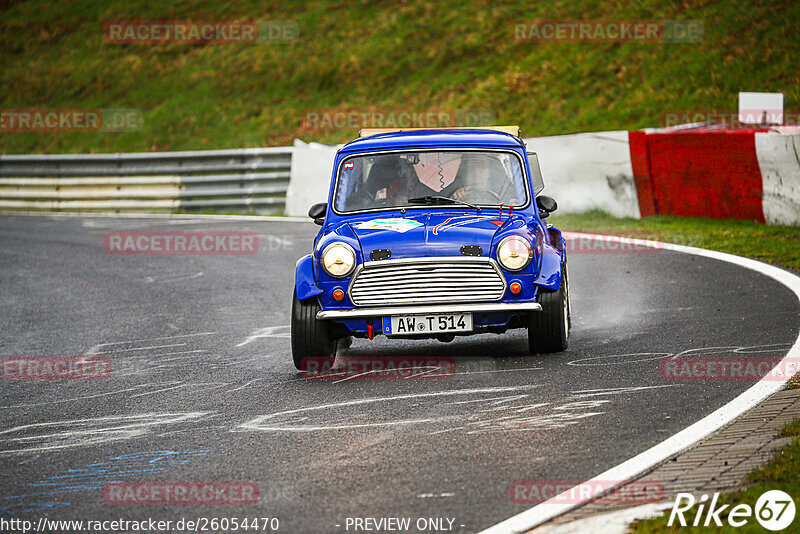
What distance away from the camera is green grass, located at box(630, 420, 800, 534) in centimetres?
437

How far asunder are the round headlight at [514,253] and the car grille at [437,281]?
95mm

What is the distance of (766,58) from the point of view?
24609 millimetres

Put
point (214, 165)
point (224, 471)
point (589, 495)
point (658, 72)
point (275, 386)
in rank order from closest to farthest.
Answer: point (589, 495)
point (224, 471)
point (275, 386)
point (214, 165)
point (658, 72)

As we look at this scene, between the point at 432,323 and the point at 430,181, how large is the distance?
4.95 feet

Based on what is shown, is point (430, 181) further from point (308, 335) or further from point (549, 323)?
point (308, 335)

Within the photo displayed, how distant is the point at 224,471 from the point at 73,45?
41138mm

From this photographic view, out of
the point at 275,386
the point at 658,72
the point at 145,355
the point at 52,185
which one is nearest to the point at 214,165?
the point at 52,185

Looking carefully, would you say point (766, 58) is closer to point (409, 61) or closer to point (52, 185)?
point (409, 61)

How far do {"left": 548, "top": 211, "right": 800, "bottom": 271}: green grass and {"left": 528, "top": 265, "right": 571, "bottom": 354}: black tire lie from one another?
4360mm

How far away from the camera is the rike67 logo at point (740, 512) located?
4391 millimetres

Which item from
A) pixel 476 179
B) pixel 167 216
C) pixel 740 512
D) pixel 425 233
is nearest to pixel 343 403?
pixel 425 233

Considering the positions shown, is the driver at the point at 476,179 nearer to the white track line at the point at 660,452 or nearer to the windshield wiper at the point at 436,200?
the windshield wiper at the point at 436,200

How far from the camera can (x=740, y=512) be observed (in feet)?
14.7

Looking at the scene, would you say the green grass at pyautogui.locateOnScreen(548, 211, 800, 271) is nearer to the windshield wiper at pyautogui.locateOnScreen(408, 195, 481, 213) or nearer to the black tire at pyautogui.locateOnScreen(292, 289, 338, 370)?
the windshield wiper at pyautogui.locateOnScreen(408, 195, 481, 213)
